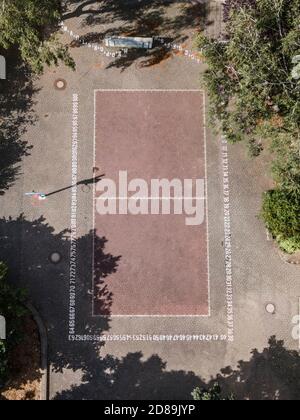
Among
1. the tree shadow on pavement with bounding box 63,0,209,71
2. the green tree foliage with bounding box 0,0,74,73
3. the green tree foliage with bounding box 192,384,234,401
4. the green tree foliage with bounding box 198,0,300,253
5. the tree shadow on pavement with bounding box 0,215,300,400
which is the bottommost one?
the green tree foliage with bounding box 192,384,234,401

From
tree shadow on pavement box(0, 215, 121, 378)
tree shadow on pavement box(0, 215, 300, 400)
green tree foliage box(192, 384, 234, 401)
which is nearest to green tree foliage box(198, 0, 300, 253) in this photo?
tree shadow on pavement box(0, 215, 300, 400)

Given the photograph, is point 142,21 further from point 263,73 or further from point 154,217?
point 154,217

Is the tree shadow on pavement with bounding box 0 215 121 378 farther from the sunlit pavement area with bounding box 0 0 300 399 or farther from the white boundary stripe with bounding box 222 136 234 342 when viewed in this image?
the white boundary stripe with bounding box 222 136 234 342

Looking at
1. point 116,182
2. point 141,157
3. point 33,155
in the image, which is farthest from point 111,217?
point 33,155

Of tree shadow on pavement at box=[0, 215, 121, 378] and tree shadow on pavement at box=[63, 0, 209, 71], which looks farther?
tree shadow on pavement at box=[63, 0, 209, 71]

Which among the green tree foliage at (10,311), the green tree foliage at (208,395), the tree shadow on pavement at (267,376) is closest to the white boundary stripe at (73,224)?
the green tree foliage at (10,311)
